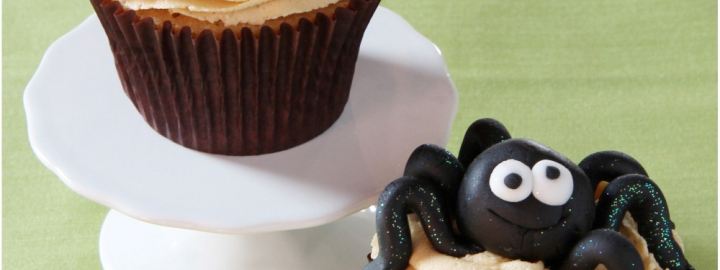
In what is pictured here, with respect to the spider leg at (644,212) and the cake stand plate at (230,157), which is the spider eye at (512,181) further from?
the cake stand plate at (230,157)

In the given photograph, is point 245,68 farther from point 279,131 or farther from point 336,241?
point 336,241

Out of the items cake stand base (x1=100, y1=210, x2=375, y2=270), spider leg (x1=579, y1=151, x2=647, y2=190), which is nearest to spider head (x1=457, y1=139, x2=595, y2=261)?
spider leg (x1=579, y1=151, x2=647, y2=190)

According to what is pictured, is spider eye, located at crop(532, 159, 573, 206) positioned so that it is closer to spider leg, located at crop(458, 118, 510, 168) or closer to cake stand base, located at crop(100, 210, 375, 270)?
spider leg, located at crop(458, 118, 510, 168)

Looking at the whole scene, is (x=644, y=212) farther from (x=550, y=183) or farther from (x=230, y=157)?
(x=230, y=157)

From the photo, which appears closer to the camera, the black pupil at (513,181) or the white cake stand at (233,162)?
the black pupil at (513,181)

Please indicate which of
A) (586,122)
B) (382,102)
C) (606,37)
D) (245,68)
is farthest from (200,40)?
(606,37)

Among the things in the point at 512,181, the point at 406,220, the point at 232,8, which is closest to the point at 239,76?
the point at 232,8

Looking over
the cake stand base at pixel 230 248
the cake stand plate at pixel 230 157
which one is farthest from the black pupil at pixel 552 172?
the cake stand base at pixel 230 248
